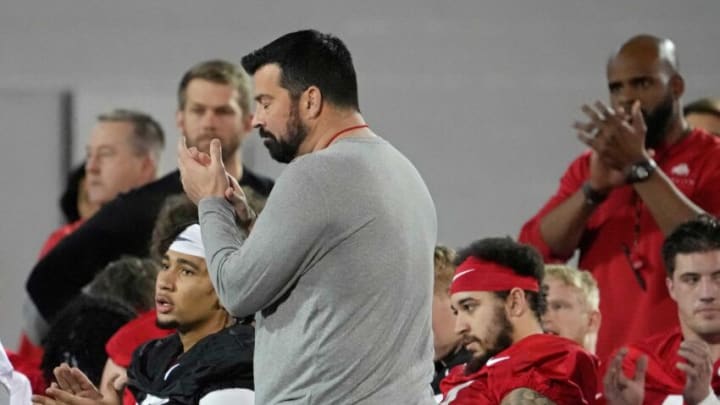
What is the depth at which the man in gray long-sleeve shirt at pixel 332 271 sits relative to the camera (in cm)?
377

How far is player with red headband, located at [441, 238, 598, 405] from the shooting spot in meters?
4.53

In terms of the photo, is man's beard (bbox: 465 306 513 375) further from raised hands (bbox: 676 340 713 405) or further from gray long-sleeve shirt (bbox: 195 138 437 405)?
gray long-sleeve shirt (bbox: 195 138 437 405)

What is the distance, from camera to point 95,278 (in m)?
6.07

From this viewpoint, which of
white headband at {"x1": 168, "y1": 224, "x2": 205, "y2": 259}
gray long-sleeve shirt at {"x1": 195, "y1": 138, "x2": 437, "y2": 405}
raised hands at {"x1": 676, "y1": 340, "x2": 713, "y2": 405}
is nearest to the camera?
gray long-sleeve shirt at {"x1": 195, "y1": 138, "x2": 437, "y2": 405}

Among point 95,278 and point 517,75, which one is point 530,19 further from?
point 95,278

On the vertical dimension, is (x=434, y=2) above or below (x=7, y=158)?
above

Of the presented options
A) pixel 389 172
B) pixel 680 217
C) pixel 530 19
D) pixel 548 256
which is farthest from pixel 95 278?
pixel 530 19

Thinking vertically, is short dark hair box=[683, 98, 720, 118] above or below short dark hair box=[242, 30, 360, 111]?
below

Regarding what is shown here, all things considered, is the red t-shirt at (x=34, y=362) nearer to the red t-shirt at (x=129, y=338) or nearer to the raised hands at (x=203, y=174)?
the red t-shirt at (x=129, y=338)

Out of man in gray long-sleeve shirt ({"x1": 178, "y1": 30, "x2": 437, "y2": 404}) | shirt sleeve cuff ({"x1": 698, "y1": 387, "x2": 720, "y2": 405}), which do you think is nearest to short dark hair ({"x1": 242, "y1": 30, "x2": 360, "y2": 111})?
man in gray long-sleeve shirt ({"x1": 178, "y1": 30, "x2": 437, "y2": 404})

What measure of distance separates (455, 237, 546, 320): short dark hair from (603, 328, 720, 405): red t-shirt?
29cm

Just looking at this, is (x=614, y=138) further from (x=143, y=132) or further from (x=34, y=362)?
(x=143, y=132)

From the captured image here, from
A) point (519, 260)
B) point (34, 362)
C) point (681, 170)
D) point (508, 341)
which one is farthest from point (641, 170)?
point (34, 362)

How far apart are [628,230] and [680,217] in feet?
1.15
